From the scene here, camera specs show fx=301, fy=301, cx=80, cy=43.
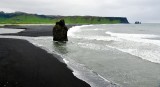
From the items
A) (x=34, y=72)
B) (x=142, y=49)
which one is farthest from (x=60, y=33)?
(x=34, y=72)

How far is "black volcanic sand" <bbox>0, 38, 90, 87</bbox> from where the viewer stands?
18078mm

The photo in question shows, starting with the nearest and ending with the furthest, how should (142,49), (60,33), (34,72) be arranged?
(34,72)
(142,49)
(60,33)

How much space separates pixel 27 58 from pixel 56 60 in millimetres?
2785

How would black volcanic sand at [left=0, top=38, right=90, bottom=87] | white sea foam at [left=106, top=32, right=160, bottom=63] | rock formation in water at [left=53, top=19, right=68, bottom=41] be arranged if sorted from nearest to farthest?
black volcanic sand at [left=0, top=38, right=90, bottom=87], white sea foam at [left=106, top=32, right=160, bottom=63], rock formation in water at [left=53, top=19, right=68, bottom=41]

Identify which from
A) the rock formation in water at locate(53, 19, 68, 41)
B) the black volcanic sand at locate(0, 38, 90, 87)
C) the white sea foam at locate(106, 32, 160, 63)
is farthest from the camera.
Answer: the rock formation in water at locate(53, 19, 68, 41)

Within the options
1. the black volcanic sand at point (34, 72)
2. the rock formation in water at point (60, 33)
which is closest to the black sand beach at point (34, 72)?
the black volcanic sand at point (34, 72)

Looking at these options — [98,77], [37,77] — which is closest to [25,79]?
[37,77]

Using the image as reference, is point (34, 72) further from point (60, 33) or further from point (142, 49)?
point (60, 33)

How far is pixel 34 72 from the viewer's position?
2127cm

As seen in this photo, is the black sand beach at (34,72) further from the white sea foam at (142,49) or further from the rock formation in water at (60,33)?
the rock formation in water at (60,33)

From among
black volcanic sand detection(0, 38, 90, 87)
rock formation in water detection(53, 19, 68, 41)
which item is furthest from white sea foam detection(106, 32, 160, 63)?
black volcanic sand detection(0, 38, 90, 87)

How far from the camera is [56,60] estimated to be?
2706cm

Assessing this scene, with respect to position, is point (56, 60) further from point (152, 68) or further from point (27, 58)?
point (152, 68)

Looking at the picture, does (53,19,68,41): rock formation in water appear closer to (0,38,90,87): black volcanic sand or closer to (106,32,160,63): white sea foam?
(106,32,160,63): white sea foam
